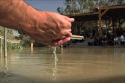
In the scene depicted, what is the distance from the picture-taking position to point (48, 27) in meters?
1.00

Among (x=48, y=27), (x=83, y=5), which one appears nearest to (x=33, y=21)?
(x=48, y=27)

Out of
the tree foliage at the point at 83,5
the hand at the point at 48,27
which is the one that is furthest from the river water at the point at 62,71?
the tree foliage at the point at 83,5

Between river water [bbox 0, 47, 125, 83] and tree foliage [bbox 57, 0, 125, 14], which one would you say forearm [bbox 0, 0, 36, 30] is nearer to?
river water [bbox 0, 47, 125, 83]

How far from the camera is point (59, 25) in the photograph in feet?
3.31

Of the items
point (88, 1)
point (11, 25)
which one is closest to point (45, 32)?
point (11, 25)

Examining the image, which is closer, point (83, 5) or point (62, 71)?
point (62, 71)

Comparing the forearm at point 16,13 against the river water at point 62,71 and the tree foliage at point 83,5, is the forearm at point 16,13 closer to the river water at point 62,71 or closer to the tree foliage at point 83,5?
the river water at point 62,71

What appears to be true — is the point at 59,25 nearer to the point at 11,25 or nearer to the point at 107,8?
the point at 11,25

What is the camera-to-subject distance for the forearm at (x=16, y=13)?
95 cm

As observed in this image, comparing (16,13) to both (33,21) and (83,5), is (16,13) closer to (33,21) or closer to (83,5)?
(33,21)

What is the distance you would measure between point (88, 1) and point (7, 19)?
34.4 metres

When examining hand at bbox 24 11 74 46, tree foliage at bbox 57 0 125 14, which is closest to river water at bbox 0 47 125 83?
hand at bbox 24 11 74 46

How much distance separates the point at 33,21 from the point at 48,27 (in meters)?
0.11

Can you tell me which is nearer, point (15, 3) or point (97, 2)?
point (15, 3)
